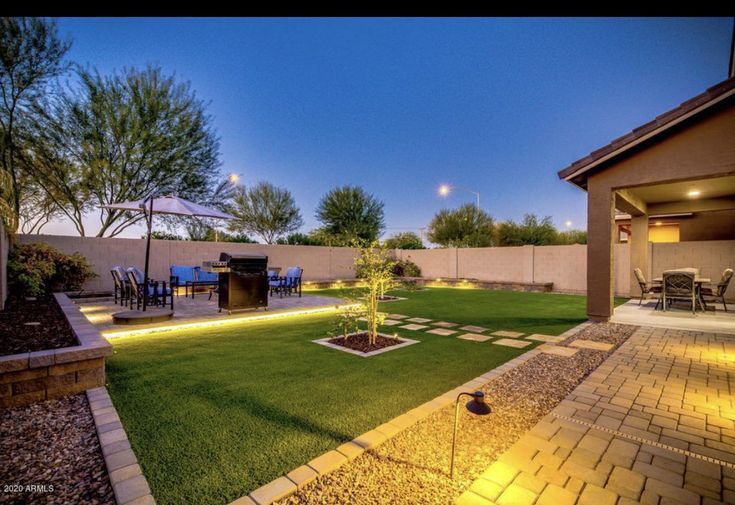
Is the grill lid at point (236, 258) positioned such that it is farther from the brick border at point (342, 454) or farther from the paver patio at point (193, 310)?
the brick border at point (342, 454)

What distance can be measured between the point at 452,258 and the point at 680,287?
955 cm

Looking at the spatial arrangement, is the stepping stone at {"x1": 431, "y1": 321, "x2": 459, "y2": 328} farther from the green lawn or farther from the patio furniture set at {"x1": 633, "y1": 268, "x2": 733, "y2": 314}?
the patio furniture set at {"x1": 633, "y1": 268, "x2": 733, "y2": 314}

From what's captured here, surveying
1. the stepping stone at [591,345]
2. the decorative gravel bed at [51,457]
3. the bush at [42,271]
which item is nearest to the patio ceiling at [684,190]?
the stepping stone at [591,345]

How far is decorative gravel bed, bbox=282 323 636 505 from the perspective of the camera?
1873 millimetres

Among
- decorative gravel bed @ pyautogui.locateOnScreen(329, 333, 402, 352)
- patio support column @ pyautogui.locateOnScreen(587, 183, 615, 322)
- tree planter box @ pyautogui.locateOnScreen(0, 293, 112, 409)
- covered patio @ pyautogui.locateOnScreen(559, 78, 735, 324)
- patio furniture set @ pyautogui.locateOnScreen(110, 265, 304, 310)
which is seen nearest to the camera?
tree planter box @ pyautogui.locateOnScreen(0, 293, 112, 409)

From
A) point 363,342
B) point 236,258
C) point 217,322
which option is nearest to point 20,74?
point 236,258

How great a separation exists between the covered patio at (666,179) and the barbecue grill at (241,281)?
7.00 m

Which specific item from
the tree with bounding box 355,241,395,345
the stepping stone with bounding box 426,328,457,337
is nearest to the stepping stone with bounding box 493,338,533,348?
the stepping stone with bounding box 426,328,457,337

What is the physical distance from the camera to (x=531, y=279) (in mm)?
14172

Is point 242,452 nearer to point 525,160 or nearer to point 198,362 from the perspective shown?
point 198,362

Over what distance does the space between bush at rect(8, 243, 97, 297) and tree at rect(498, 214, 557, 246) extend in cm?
2599

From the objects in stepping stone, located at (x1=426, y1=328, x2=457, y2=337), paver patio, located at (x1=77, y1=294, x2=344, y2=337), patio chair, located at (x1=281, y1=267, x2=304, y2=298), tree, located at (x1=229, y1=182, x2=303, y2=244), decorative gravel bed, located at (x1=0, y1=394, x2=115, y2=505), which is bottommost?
decorative gravel bed, located at (x1=0, y1=394, x2=115, y2=505)

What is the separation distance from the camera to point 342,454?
221 cm

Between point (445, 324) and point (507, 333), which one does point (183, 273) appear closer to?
point (445, 324)
